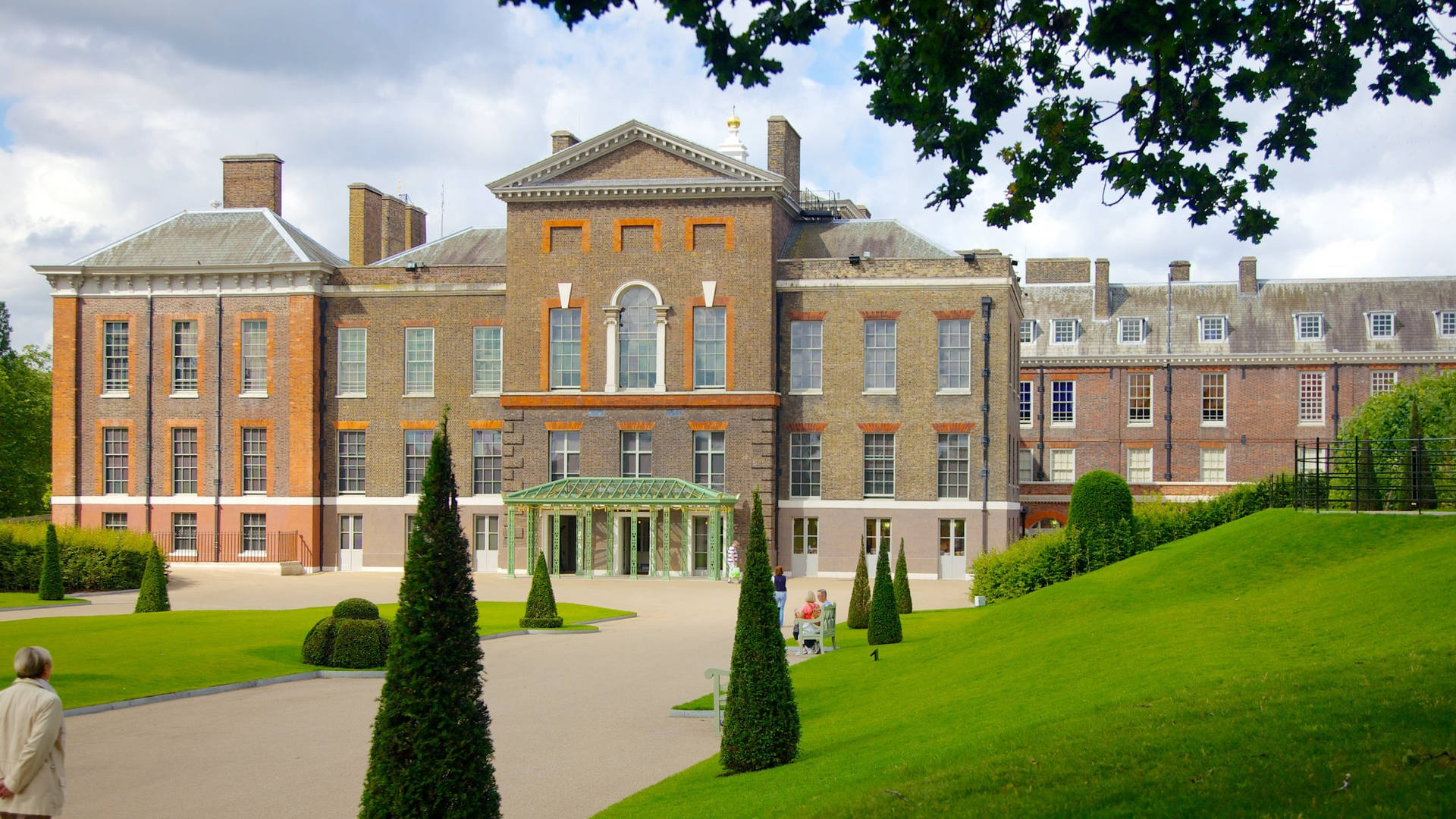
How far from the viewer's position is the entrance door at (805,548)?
46.5 m

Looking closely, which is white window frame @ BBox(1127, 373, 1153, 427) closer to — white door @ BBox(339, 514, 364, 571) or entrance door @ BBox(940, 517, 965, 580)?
entrance door @ BBox(940, 517, 965, 580)

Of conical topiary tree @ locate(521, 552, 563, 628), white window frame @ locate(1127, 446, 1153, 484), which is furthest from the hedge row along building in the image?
conical topiary tree @ locate(521, 552, 563, 628)

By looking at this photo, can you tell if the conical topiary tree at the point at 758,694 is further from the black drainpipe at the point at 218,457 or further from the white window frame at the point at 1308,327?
the white window frame at the point at 1308,327

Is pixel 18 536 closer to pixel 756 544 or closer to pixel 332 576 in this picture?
pixel 332 576

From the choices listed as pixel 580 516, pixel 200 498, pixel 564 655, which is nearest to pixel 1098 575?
pixel 564 655

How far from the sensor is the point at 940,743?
488 inches

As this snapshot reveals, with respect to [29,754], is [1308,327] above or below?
above

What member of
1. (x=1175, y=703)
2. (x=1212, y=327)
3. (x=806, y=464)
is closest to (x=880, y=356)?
(x=806, y=464)

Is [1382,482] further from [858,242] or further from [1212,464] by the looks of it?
[1212,464]


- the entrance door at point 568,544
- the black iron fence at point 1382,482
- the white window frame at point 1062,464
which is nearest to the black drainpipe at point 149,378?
the entrance door at point 568,544

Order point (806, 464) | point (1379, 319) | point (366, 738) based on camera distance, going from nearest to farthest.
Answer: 1. point (366, 738)
2. point (806, 464)
3. point (1379, 319)

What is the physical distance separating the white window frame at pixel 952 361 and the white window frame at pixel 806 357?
4.03 m

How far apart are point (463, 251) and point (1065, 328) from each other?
89.1 feet

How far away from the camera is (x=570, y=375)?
47344 millimetres
